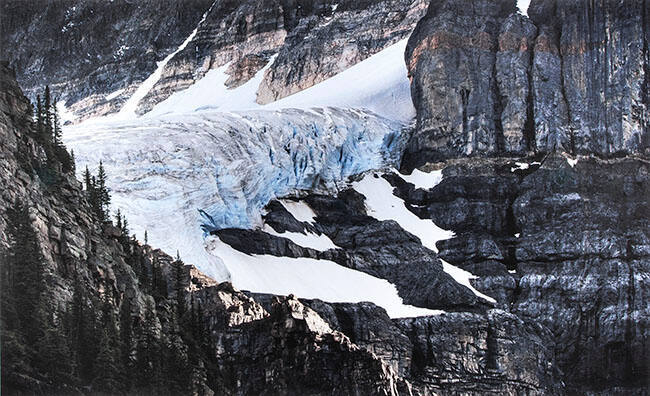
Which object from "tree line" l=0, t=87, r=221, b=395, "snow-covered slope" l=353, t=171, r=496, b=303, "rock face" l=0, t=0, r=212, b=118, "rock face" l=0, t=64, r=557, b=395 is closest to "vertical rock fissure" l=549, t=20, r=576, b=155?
"snow-covered slope" l=353, t=171, r=496, b=303

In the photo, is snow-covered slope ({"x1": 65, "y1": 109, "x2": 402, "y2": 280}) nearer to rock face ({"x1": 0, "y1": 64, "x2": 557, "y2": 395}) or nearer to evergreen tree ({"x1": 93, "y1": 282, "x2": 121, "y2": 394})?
rock face ({"x1": 0, "y1": 64, "x2": 557, "y2": 395})

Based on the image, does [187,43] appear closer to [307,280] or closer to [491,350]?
[307,280]

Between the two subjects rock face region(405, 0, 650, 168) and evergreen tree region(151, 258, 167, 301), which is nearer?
evergreen tree region(151, 258, 167, 301)

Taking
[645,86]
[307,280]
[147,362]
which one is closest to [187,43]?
[645,86]

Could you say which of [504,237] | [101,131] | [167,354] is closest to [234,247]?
[101,131]

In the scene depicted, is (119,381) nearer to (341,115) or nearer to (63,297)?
(63,297)
